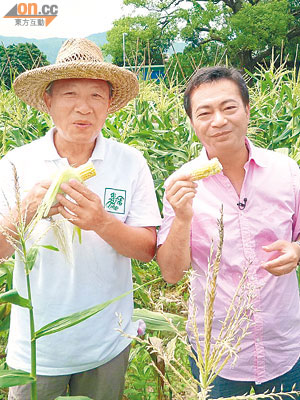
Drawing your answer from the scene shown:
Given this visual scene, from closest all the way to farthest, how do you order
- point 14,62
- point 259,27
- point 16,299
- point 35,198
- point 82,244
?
point 16,299 < point 35,198 < point 82,244 < point 14,62 < point 259,27

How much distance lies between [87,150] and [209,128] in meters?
0.42

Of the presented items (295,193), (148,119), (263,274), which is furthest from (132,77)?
(148,119)

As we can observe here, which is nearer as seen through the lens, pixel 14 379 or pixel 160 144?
pixel 14 379

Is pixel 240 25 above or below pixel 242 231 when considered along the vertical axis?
above

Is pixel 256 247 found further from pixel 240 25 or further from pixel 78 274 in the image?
pixel 240 25

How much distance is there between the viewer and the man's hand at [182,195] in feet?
4.05

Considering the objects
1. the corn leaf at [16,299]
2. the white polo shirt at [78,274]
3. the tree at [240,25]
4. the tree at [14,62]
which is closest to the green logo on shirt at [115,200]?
the white polo shirt at [78,274]

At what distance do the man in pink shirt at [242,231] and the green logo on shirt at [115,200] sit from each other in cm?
15

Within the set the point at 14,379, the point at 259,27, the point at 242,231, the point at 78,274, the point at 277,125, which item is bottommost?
the point at 14,379

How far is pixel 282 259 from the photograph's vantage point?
4.19 ft

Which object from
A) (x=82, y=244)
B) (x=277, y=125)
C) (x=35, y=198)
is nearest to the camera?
(x=35, y=198)

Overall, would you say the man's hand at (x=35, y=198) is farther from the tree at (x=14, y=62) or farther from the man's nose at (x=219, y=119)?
the tree at (x=14, y=62)

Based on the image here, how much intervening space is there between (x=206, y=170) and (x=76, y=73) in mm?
526

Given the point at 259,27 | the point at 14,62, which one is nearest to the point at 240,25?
the point at 259,27
